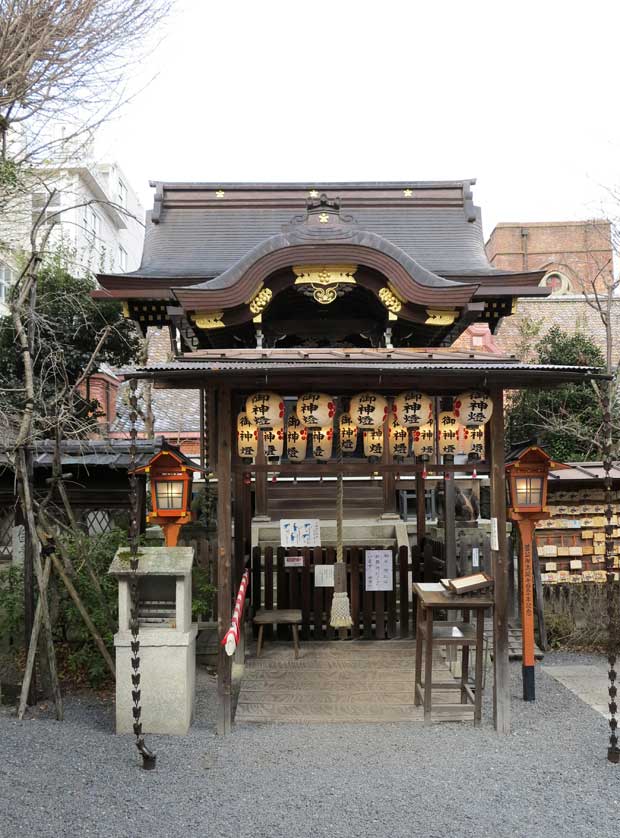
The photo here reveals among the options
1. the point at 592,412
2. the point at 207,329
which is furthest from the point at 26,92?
the point at 592,412

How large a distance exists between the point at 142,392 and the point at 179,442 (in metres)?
2.56

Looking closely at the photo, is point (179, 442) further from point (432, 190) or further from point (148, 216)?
point (432, 190)

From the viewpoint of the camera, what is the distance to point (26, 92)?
7.77 metres

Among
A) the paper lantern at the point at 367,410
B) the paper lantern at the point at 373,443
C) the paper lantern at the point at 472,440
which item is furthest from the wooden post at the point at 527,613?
the paper lantern at the point at 367,410

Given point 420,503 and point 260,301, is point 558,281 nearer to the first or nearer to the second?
point 420,503

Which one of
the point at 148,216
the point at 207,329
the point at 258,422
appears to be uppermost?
the point at 148,216

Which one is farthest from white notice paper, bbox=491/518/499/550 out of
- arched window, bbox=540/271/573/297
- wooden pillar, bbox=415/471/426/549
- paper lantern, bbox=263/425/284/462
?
arched window, bbox=540/271/573/297

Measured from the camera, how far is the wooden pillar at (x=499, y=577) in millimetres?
7285

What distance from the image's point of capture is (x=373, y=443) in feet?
24.8

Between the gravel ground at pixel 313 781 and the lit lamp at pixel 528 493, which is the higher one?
the lit lamp at pixel 528 493

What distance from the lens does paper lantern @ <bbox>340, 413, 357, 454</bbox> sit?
24.7ft

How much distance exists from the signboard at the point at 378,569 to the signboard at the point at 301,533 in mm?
856

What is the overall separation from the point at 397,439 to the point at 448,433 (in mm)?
562

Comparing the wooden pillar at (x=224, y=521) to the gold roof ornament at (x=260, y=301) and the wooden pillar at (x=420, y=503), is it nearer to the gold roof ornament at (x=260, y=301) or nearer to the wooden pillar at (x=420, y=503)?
the gold roof ornament at (x=260, y=301)
